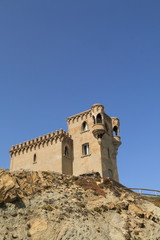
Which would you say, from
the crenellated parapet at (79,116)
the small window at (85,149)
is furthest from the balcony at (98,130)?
the crenellated parapet at (79,116)

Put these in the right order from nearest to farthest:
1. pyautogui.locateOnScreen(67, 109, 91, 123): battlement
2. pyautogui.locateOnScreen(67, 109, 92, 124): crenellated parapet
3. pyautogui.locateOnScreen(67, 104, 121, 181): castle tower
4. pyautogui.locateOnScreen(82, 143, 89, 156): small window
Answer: pyautogui.locateOnScreen(67, 104, 121, 181): castle tower
pyautogui.locateOnScreen(82, 143, 89, 156): small window
pyautogui.locateOnScreen(67, 109, 92, 124): crenellated parapet
pyautogui.locateOnScreen(67, 109, 91, 123): battlement

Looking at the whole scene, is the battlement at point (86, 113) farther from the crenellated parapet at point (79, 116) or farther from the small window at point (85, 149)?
the small window at point (85, 149)

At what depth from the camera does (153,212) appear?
109 ft

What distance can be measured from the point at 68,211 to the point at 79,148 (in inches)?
907

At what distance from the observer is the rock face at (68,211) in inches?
980

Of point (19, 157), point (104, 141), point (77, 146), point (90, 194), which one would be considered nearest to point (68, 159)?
point (77, 146)

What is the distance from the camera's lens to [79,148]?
1983 inches

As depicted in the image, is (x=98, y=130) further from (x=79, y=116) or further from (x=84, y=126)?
(x=79, y=116)

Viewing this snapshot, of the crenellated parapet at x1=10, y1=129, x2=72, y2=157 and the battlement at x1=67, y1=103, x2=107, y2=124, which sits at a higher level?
the battlement at x1=67, y1=103, x2=107, y2=124

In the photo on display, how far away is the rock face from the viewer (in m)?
24.9

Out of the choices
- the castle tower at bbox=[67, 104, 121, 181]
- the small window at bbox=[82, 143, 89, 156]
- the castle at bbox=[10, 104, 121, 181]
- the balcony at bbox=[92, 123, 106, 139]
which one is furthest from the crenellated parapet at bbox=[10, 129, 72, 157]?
the balcony at bbox=[92, 123, 106, 139]

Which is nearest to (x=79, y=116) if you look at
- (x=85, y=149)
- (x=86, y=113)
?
(x=86, y=113)

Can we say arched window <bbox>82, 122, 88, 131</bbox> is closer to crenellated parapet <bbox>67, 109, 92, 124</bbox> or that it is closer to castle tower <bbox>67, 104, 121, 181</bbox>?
castle tower <bbox>67, 104, 121, 181</bbox>

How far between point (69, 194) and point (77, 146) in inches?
778
